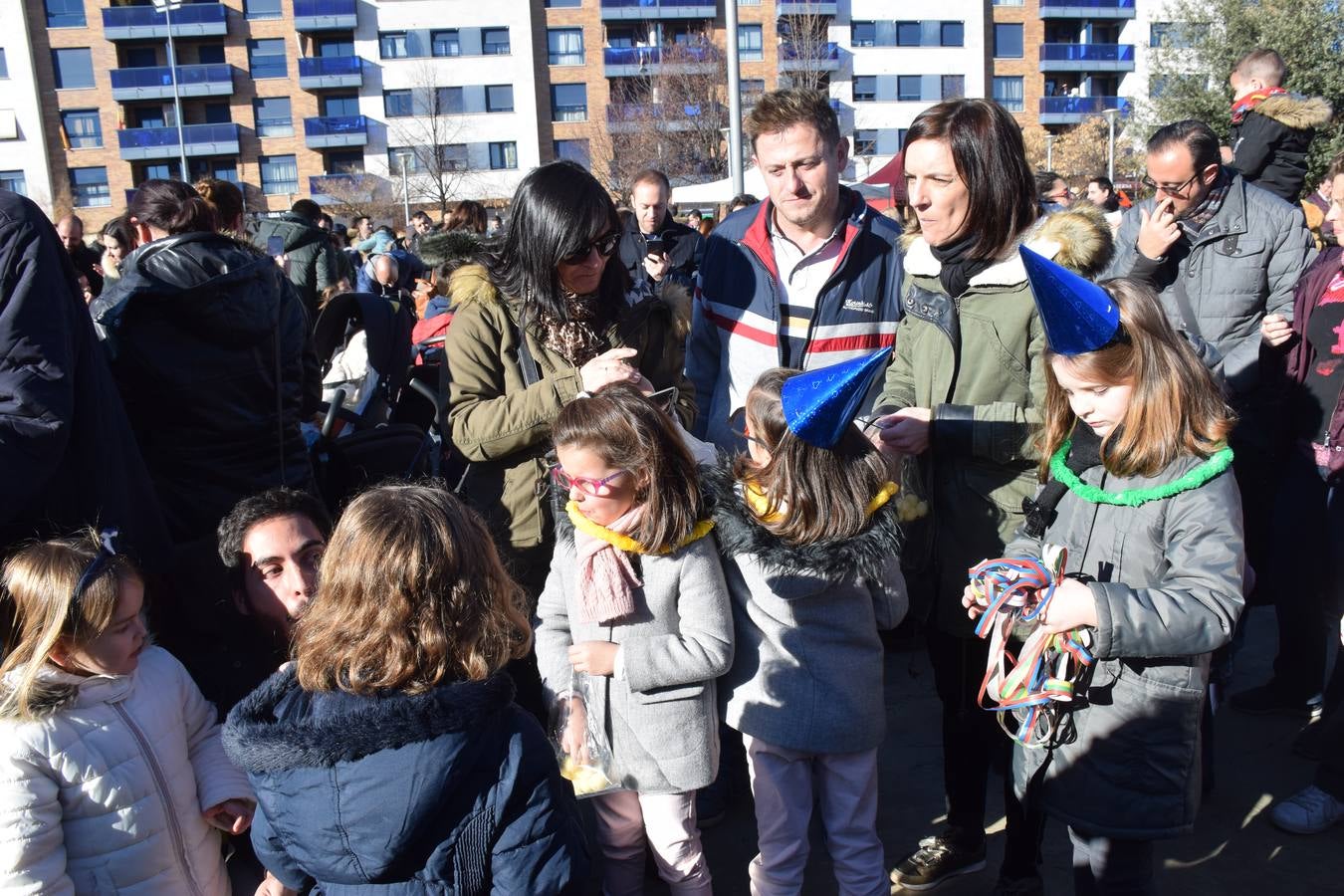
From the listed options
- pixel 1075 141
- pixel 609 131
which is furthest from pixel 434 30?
pixel 1075 141

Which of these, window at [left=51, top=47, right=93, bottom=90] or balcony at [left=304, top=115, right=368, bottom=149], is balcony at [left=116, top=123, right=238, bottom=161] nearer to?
window at [left=51, top=47, right=93, bottom=90]

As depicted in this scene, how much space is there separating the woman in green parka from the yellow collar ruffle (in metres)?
0.62

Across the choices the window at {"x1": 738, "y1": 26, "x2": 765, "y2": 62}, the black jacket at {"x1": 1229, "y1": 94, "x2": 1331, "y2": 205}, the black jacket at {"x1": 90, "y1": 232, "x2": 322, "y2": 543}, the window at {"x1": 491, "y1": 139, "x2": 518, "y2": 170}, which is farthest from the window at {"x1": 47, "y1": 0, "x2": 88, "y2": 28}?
the black jacket at {"x1": 1229, "y1": 94, "x2": 1331, "y2": 205}

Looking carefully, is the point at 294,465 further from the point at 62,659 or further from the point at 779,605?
the point at 779,605

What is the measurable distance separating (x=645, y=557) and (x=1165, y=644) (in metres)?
1.19

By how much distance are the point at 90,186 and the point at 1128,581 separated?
56.0 m

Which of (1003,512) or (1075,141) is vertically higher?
(1075,141)

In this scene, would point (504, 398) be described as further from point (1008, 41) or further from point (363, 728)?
point (1008, 41)

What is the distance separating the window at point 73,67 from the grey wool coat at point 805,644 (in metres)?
56.0

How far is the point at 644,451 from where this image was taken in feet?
8.09

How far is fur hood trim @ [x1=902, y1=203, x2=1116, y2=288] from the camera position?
2656 millimetres

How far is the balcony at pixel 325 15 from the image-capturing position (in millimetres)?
47219

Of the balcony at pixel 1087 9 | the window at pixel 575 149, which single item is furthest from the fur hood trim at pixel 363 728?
the balcony at pixel 1087 9

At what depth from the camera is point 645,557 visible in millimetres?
2539
